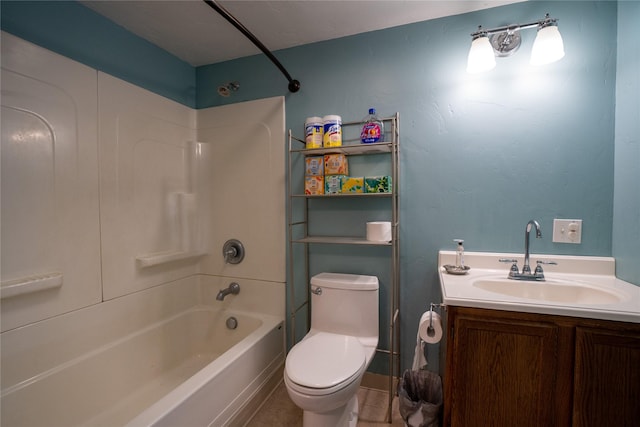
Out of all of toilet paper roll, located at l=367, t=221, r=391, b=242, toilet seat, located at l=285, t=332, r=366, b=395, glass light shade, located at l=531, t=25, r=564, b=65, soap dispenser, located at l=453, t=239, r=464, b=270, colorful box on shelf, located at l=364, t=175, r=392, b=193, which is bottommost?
toilet seat, located at l=285, t=332, r=366, b=395

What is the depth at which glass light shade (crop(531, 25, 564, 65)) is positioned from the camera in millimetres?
1364

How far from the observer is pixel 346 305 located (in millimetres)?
1704

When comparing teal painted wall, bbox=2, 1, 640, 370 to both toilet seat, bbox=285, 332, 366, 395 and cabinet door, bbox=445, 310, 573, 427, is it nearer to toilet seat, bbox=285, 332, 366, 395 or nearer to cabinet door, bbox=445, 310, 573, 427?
toilet seat, bbox=285, 332, 366, 395

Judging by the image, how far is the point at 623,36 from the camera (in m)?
1.36

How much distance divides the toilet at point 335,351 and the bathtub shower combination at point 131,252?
393 mm

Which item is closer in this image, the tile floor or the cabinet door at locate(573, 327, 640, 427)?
the cabinet door at locate(573, 327, 640, 427)

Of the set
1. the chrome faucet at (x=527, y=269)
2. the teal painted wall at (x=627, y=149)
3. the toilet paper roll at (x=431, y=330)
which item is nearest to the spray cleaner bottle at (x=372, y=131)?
the chrome faucet at (x=527, y=269)

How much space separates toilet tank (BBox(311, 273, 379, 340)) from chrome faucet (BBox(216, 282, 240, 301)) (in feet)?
2.28

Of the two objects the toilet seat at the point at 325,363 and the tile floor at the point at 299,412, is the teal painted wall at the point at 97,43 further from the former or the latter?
the tile floor at the point at 299,412

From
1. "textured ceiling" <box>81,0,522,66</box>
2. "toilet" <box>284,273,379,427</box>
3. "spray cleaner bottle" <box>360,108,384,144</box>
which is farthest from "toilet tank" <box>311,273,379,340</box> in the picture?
"textured ceiling" <box>81,0,522,66</box>

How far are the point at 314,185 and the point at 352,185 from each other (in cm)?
25

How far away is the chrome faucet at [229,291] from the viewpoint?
→ 2062mm

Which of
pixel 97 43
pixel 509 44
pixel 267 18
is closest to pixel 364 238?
pixel 509 44

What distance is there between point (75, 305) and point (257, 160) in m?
1.36
